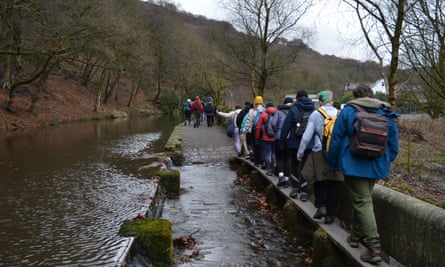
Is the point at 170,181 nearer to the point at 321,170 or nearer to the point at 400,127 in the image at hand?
the point at 321,170

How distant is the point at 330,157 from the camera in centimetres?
461

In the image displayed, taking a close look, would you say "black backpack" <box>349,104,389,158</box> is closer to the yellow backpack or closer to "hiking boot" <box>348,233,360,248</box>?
"hiking boot" <box>348,233,360,248</box>

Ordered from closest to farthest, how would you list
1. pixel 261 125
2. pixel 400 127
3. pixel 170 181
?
pixel 170 181, pixel 261 125, pixel 400 127

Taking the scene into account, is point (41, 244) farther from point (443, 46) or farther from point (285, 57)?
point (285, 57)

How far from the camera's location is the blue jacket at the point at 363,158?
426 centimetres

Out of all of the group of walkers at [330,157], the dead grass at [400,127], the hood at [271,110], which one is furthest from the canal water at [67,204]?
the dead grass at [400,127]

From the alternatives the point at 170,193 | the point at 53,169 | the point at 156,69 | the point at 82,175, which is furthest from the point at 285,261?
the point at 156,69

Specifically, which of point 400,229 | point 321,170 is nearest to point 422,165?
point 321,170

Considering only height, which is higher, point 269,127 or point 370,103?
point 370,103

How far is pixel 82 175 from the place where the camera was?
10164 millimetres

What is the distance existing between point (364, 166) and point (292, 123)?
2.68 metres

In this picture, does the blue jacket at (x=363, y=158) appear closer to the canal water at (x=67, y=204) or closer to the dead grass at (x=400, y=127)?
the dead grass at (x=400, y=127)

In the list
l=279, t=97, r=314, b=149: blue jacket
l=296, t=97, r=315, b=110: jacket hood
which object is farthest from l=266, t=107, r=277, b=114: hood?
l=296, t=97, r=315, b=110: jacket hood

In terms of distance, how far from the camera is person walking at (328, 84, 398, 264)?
13.9 ft
